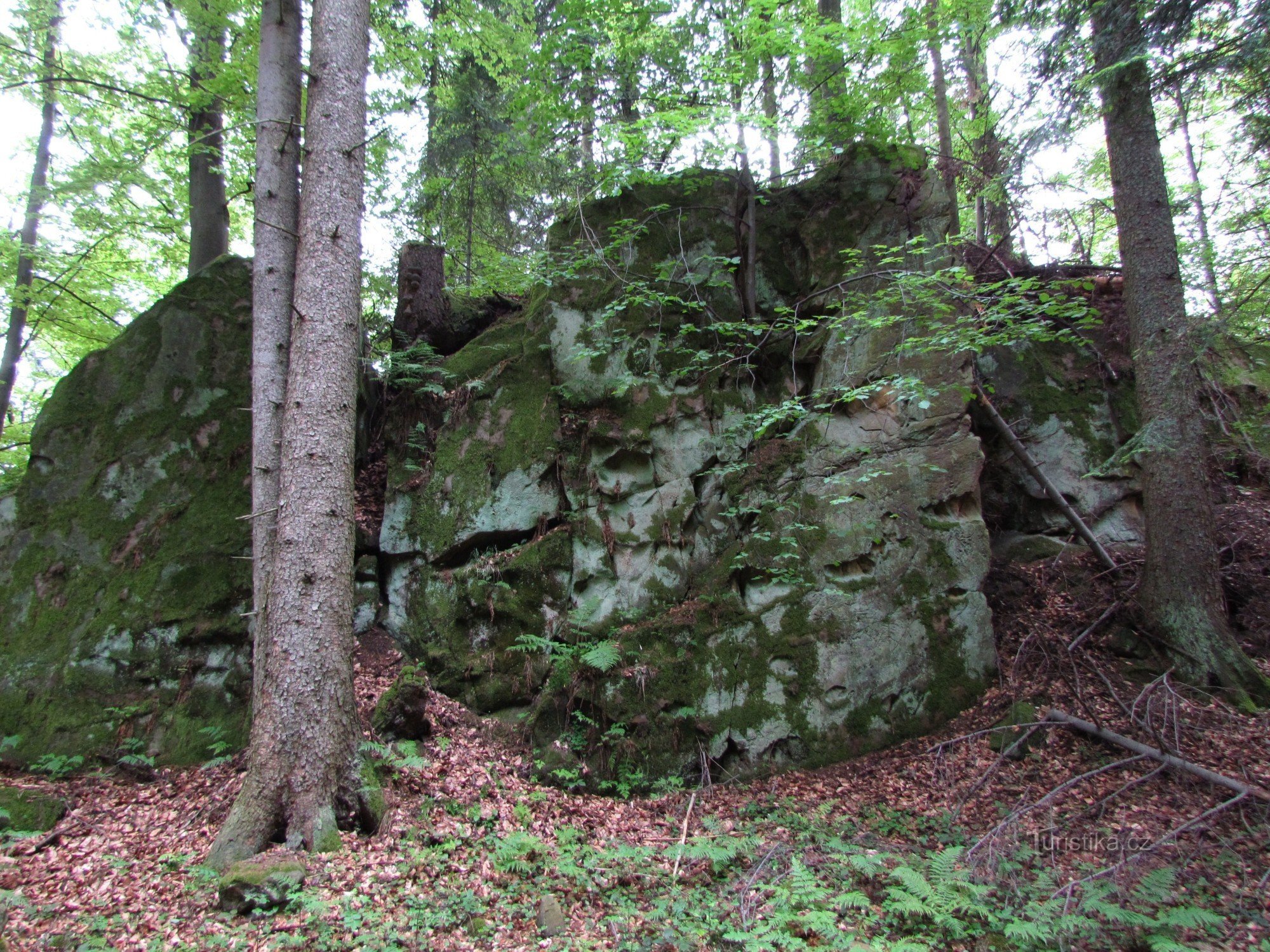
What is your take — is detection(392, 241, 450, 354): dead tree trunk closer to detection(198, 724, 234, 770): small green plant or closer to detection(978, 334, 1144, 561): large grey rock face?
detection(198, 724, 234, 770): small green plant

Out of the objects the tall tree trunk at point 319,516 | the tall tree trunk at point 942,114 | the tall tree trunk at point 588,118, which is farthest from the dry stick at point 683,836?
the tall tree trunk at point 588,118

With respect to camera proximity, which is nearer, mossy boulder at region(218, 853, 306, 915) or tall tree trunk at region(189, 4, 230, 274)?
mossy boulder at region(218, 853, 306, 915)

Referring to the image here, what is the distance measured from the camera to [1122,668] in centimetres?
647

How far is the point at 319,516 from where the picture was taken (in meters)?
4.98

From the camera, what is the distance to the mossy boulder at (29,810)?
176 inches

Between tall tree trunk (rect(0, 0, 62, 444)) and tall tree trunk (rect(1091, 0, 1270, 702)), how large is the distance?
13730 millimetres

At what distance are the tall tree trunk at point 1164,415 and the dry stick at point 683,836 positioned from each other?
16.0ft

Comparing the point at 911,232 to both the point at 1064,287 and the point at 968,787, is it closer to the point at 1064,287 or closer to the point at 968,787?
the point at 1064,287

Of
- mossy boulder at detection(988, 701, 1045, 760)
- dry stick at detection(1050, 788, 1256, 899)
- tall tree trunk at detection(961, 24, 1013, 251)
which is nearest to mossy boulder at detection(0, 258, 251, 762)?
dry stick at detection(1050, 788, 1256, 899)

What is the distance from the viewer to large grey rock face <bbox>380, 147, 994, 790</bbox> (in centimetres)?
666

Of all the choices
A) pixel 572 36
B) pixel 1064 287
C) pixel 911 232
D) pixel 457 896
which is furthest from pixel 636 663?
pixel 572 36

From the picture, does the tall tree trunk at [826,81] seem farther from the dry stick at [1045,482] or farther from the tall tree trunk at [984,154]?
the dry stick at [1045,482]

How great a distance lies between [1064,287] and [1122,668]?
5161 mm

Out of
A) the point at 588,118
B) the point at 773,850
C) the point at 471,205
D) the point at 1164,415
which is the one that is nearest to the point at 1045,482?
the point at 1164,415
